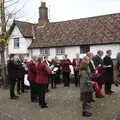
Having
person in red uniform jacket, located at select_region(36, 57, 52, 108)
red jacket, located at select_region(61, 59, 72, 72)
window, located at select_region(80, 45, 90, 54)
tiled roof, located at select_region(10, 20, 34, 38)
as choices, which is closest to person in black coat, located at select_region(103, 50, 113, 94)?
person in red uniform jacket, located at select_region(36, 57, 52, 108)

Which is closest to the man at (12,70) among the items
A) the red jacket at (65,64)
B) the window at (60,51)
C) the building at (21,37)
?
the red jacket at (65,64)

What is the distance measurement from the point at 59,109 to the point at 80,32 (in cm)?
2412

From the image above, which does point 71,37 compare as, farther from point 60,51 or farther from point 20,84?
point 20,84

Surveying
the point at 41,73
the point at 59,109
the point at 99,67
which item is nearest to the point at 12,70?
the point at 41,73

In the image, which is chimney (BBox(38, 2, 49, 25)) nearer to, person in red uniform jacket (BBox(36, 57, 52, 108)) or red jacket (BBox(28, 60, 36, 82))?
red jacket (BBox(28, 60, 36, 82))

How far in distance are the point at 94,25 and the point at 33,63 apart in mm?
23163

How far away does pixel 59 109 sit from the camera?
12.1 meters

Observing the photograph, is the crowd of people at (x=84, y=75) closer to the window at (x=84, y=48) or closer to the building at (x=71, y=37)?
the building at (x=71, y=37)

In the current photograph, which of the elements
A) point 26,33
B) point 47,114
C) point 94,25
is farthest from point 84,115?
point 26,33

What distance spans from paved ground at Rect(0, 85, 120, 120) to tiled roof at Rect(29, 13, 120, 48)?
729 inches

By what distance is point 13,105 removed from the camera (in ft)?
43.9

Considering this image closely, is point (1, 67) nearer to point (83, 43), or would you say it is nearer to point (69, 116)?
point (69, 116)

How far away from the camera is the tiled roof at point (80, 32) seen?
108ft

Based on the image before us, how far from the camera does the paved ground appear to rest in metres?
11.0
